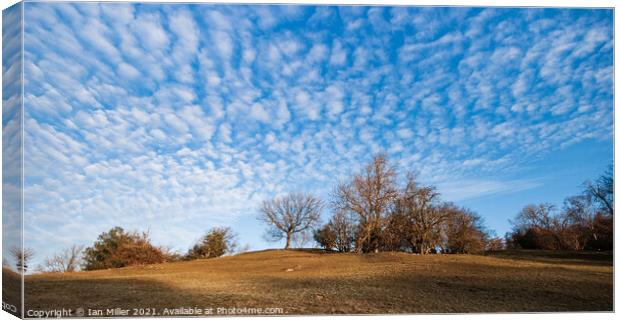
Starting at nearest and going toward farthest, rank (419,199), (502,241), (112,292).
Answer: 1. (112,292)
2. (419,199)
3. (502,241)

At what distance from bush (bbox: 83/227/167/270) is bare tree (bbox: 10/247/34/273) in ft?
25.2

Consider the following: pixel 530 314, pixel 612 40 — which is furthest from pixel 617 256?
pixel 612 40

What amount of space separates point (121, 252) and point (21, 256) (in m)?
10.7

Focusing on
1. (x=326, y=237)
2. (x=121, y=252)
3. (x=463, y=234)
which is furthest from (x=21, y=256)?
(x=463, y=234)

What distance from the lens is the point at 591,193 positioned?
32.7ft

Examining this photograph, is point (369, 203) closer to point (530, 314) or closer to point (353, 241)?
point (353, 241)

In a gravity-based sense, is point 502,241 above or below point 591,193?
below

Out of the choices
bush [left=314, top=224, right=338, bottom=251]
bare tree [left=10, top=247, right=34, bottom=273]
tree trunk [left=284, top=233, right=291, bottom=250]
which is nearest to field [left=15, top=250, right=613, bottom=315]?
bare tree [left=10, top=247, right=34, bottom=273]

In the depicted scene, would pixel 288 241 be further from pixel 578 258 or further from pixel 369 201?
pixel 578 258

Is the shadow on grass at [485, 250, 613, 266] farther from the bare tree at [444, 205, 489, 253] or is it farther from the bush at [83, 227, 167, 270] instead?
the bush at [83, 227, 167, 270]

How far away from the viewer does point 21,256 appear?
7312 mm

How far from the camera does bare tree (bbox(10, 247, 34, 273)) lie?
7191mm

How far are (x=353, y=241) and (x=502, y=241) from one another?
863 centimetres

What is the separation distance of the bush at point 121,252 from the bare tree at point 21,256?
7673 mm
